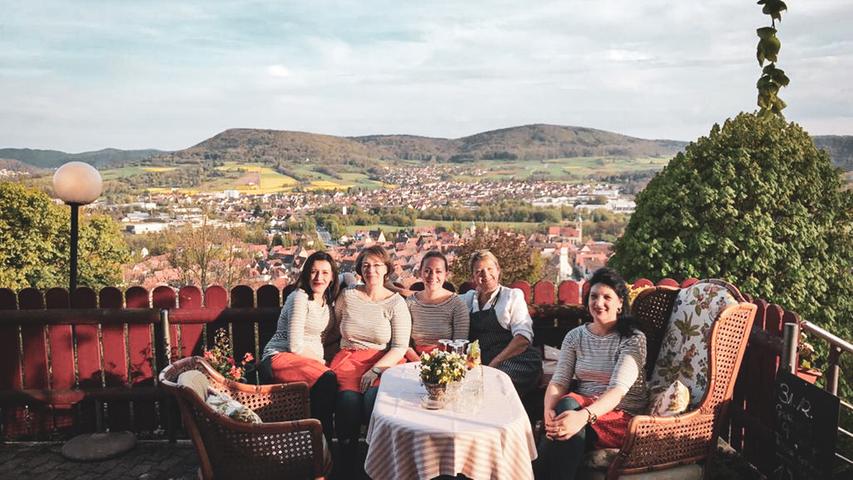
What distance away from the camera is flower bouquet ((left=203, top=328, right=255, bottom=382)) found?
160 inches

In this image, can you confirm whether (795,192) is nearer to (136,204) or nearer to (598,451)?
(598,451)

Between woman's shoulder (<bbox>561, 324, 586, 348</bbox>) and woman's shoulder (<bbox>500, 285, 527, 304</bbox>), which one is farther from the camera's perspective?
woman's shoulder (<bbox>500, 285, 527, 304</bbox>)

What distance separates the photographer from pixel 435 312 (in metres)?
4.48

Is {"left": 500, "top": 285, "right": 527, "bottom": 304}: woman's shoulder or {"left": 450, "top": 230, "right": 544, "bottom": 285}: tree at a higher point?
{"left": 500, "top": 285, "right": 527, "bottom": 304}: woman's shoulder

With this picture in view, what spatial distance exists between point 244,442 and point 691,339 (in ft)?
8.69

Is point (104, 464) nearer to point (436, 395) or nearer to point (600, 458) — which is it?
point (436, 395)

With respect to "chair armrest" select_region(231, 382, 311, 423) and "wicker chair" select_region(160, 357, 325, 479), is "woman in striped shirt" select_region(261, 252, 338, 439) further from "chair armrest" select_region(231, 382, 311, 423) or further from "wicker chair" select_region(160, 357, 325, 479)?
"wicker chair" select_region(160, 357, 325, 479)

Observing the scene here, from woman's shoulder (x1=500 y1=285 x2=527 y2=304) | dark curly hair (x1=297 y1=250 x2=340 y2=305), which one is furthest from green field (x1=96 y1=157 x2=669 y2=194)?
woman's shoulder (x1=500 y1=285 x2=527 y2=304)

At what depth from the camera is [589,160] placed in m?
38.7

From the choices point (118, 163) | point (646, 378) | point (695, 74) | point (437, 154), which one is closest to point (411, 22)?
point (695, 74)

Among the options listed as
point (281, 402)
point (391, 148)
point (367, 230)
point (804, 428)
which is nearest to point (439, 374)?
point (281, 402)

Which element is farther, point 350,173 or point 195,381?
point 350,173

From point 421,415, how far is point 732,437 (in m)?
2.53

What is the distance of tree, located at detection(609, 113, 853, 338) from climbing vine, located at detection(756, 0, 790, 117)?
1.94ft
